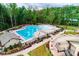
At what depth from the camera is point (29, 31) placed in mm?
2018

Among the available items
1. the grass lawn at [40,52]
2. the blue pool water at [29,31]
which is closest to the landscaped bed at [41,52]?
the grass lawn at [40,52]

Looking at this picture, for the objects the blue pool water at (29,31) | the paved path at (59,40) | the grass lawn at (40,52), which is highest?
the blue pool water at (29,31)

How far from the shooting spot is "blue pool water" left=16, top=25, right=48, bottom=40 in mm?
2010

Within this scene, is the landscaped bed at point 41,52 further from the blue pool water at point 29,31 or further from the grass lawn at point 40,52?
the blue pool water at point 29,31

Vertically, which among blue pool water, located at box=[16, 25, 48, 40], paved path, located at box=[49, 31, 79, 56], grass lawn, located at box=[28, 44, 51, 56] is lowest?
grass lawn, located at box=[28, 44, 51, 56]

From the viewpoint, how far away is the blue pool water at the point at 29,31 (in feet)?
6.59

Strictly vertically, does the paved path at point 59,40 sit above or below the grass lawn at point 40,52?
above

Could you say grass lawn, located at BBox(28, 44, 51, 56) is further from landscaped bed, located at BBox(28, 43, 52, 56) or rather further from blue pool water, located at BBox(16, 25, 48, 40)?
blue pool water, located at BBox(16, 25, 48, 40)

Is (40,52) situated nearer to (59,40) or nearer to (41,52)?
(41,52)

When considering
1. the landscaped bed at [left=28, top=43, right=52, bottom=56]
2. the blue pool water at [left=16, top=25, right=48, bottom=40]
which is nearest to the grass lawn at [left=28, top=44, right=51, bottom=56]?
the landscaped bed at [left=28, top=43, right=52, bottom=56]

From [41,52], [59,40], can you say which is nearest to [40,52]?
[41,52]

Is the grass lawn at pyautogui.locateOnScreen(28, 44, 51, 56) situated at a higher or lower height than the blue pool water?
lower

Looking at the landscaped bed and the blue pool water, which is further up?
the blue pool water

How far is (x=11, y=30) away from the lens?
2025 millimetres
